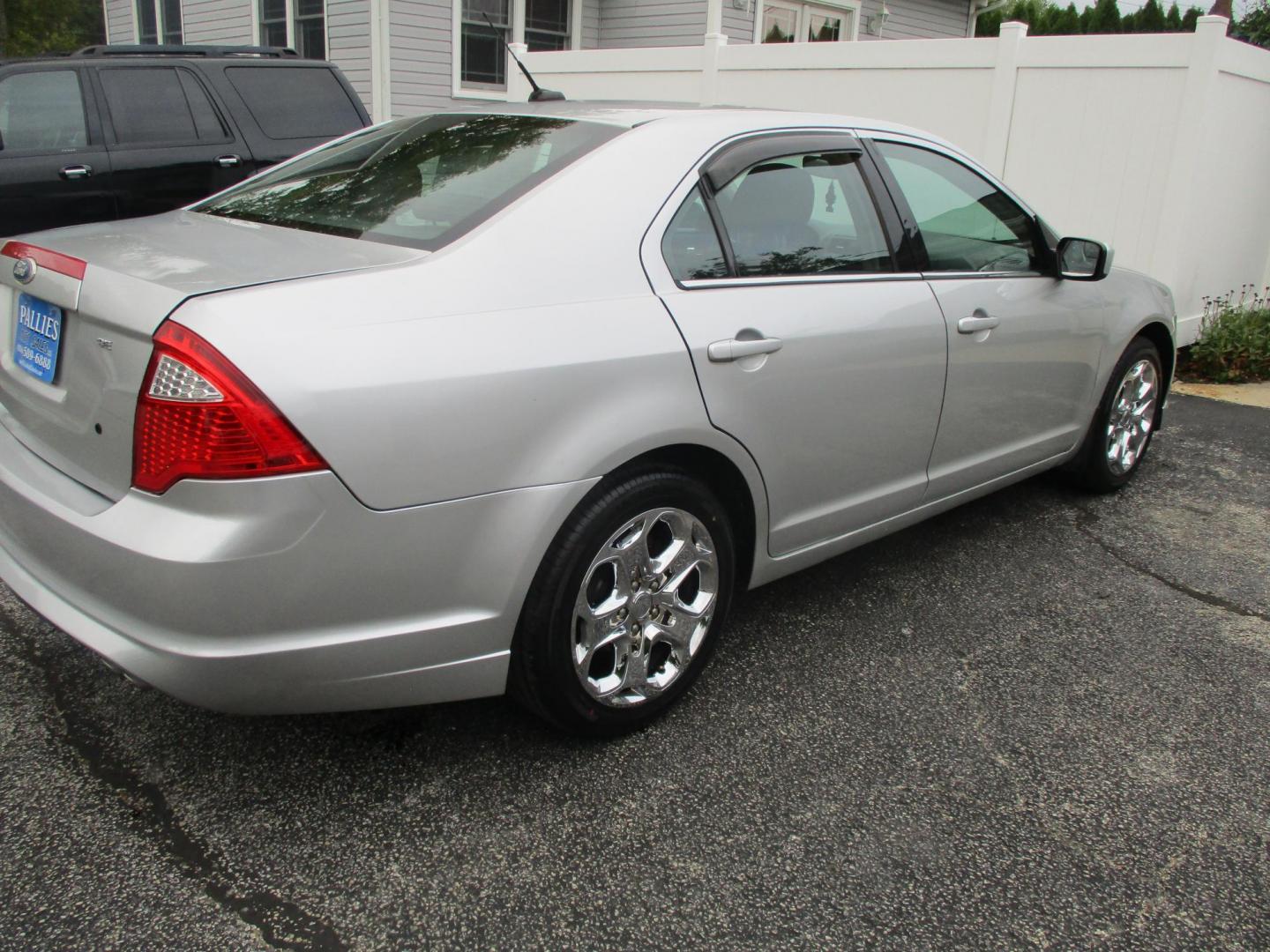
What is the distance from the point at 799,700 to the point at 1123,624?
1329 millimetres

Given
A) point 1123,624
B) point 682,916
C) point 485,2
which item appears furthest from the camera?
point 485,2

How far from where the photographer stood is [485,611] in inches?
90.9

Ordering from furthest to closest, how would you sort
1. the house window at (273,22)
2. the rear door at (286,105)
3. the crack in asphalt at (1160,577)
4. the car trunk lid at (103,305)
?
the house window at (273,22) < the rear door at (286,105) < the crack in asphalt at (1160,577) < the car trunk lid at (103,305)

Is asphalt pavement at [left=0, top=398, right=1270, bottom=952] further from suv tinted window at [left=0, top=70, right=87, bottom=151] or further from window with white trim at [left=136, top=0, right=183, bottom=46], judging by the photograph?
window with white trim at [left=136, top=0, right=183, bottom=46]

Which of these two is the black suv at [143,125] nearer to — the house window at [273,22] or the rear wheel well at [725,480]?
the rear wheel well at [725,480]

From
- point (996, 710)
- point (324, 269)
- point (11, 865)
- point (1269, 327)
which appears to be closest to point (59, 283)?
point (324, 269)

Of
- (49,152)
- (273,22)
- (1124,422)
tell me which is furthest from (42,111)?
(273,22)

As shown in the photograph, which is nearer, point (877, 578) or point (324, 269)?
point (324, 269)

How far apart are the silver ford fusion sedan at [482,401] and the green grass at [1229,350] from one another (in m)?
5.03

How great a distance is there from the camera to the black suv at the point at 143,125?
6270 mm

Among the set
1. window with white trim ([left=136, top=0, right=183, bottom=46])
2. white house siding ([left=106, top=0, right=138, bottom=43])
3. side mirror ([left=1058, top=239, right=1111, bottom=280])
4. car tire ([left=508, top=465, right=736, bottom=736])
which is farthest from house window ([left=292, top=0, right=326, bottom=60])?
car tire ([left=508, top=465, right=736, bottom=736])

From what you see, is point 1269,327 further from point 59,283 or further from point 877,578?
point 59,283

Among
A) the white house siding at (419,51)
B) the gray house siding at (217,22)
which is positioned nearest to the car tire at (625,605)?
the white house siding at (419,51)

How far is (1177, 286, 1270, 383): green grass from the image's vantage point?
297 inches
